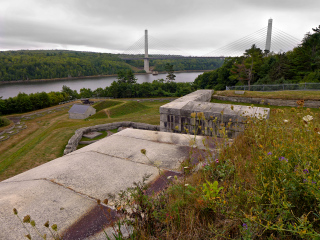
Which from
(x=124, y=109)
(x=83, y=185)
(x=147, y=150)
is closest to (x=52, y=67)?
(x=124, y=109)

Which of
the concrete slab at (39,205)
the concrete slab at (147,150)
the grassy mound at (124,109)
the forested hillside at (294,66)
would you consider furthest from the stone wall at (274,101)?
the grassy mound at (124,109)

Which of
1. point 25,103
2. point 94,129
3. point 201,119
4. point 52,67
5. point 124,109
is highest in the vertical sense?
point 52,67

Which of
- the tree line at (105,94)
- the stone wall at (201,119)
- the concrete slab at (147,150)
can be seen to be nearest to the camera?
the concrete slab at (147,150)

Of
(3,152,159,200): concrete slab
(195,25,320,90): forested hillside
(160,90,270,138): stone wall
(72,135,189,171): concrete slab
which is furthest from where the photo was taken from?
(195,25,320,90): forested hillside

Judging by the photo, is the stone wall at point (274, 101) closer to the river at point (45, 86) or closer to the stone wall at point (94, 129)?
the stone wall at point (94, 129)

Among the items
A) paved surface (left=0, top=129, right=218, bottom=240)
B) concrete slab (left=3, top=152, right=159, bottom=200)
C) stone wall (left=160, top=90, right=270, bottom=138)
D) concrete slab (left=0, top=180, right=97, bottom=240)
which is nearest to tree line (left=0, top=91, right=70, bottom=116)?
stone wall (left=160, top=90, right=270, bottom=138)

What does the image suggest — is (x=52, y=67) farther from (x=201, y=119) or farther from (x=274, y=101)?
(x=201, y=119)

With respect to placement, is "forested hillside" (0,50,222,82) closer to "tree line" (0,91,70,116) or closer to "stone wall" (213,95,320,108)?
"tree line" (0,91,70,116)

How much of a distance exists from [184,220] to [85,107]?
1410 inches

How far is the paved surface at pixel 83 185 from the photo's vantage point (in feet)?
6.11

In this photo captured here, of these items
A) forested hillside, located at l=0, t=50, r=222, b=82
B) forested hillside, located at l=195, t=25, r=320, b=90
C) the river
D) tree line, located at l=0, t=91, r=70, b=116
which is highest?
forested hillside, located at l=0, t=50, r=222, b=82

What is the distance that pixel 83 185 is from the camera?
2518 millimetres

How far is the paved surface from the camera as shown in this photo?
186 centimetres

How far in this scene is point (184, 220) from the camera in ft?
5.27
